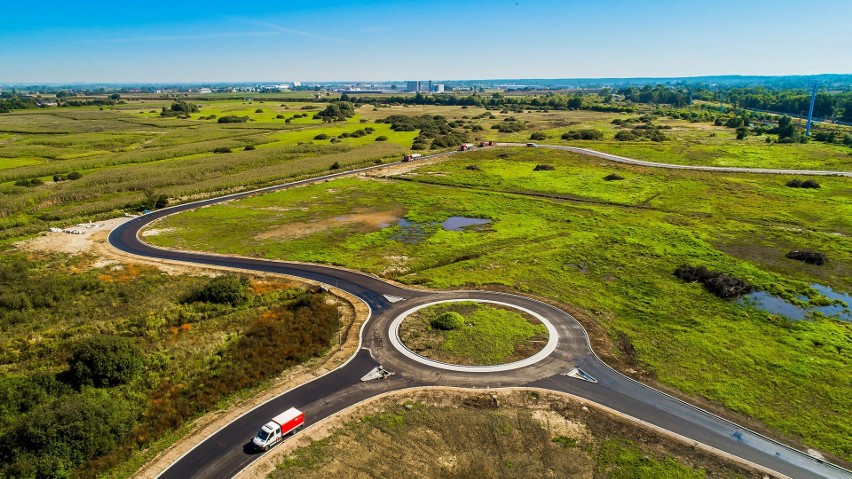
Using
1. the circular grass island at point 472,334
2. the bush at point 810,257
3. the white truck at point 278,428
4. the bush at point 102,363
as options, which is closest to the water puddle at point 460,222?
the circular grass island at point 472,334

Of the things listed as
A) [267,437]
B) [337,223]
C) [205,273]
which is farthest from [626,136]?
[267,437]

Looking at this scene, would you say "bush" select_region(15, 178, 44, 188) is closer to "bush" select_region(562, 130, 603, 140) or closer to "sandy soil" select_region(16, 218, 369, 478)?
"sandy soil" select_region(16, 218, 369, 478)

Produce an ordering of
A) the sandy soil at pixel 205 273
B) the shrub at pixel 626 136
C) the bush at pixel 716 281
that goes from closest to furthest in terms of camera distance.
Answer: the sandy soil at pixel 205 273 → the bush at pixel 716 281 → the shrub at pixel 626 136

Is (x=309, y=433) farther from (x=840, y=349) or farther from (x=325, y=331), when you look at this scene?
(x=840, y=349)

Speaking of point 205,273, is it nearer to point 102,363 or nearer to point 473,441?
point 102,363

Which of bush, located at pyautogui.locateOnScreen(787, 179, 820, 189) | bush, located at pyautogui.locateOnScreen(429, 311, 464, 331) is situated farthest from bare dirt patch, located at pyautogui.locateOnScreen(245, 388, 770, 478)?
bush, located at pyautogui.locateOnScreen(787, 179, 820, 189)

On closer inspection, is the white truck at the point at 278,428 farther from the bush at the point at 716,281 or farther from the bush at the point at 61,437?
the bush at the point at 716,281
